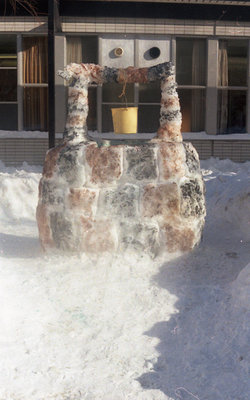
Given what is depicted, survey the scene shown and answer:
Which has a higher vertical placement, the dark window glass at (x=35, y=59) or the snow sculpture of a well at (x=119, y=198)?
the dark window glass at (x=35, y=59)

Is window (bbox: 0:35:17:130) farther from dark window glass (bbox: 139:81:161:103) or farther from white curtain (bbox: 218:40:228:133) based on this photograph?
white curtain (bbox: 218:40:228:133)

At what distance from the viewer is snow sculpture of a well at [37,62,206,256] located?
432cm

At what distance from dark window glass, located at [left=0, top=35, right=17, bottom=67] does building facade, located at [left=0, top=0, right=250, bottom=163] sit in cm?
2

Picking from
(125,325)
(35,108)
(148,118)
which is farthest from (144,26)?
(125,325)

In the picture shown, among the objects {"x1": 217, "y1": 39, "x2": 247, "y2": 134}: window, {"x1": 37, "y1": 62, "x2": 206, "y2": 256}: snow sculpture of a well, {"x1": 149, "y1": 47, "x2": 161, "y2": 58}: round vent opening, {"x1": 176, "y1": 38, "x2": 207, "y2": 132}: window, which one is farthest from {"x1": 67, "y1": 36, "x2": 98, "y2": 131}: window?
{"x1": 37, "y1": 62, "x2": 206, "y2": 256}: snow sculpture of a well

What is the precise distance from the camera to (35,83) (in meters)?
11.0

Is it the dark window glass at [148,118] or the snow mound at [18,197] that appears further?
the dark window glass at [148,118]

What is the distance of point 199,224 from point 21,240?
1.92m

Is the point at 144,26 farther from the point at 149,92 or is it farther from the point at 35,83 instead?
the point at 35,83

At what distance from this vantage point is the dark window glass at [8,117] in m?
12.7

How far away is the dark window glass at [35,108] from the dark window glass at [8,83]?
319mm

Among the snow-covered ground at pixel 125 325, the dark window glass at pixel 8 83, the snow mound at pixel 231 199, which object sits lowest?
the snow-covered ground at pixel 125 325

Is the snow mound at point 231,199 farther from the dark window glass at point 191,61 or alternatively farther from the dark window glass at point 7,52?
the dark window glass at point 7,52

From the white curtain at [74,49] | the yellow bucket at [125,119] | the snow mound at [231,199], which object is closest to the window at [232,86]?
the white curtain at [74,49]
